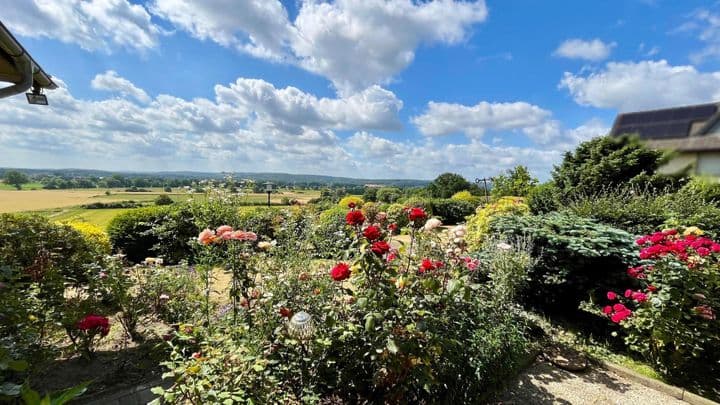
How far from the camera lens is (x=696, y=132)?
47.6 ft

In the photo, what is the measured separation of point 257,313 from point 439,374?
1413 millimetres

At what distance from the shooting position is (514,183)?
1642 cm

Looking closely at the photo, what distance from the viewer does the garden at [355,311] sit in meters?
1.87

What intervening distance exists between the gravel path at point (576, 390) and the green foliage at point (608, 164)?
706 centimetres

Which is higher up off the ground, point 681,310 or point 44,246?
point 44,246

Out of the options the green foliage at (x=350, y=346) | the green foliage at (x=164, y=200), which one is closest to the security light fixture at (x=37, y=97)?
the green foliage at (x=350, y=346)

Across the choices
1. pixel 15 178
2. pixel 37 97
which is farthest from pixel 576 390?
pixel 15 178

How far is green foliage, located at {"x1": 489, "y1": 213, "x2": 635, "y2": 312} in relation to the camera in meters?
3.72

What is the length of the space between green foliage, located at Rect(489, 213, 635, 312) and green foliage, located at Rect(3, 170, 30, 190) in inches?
648

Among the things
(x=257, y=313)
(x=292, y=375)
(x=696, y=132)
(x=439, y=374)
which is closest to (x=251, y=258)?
(x=257, y=313)

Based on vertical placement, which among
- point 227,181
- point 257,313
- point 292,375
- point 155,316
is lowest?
point 155,316

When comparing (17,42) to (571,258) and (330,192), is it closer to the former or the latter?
(571,258)

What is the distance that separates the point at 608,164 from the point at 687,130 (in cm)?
1166

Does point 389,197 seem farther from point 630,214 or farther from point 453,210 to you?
point 630,214
